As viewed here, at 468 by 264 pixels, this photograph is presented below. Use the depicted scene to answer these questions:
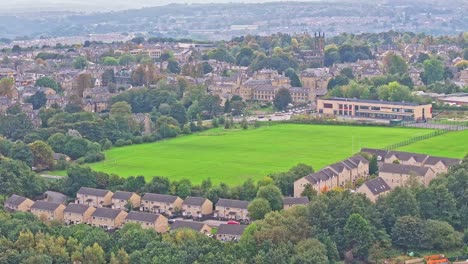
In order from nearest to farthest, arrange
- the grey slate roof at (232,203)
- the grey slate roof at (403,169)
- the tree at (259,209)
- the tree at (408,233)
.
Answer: the tree at (408,233), the tree at (259,209), the grey slate roof at (232,203), the grey slate roof at (403,169)

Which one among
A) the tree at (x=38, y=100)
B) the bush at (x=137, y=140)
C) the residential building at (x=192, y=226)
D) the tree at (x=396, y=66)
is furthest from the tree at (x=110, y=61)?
the residential building at (x=192, y=226)

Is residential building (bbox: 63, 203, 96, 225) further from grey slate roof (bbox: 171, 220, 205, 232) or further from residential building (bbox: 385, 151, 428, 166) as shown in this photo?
residential building (bbox: 385, 151, 428, 166)

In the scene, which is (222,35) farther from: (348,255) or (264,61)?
(348,255)

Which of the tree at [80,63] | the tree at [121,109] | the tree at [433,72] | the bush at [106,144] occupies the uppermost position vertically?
the tree at [121,109]

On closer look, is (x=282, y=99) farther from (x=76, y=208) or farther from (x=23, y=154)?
(x=76, y=208)

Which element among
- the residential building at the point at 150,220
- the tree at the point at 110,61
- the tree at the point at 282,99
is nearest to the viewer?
the residential building at the point at 150,220

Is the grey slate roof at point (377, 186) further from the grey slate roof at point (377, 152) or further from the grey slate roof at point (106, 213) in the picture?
the grey slate roof at point (106, 213)

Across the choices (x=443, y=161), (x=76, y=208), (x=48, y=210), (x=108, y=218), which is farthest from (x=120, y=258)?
(x=443, y=161)
